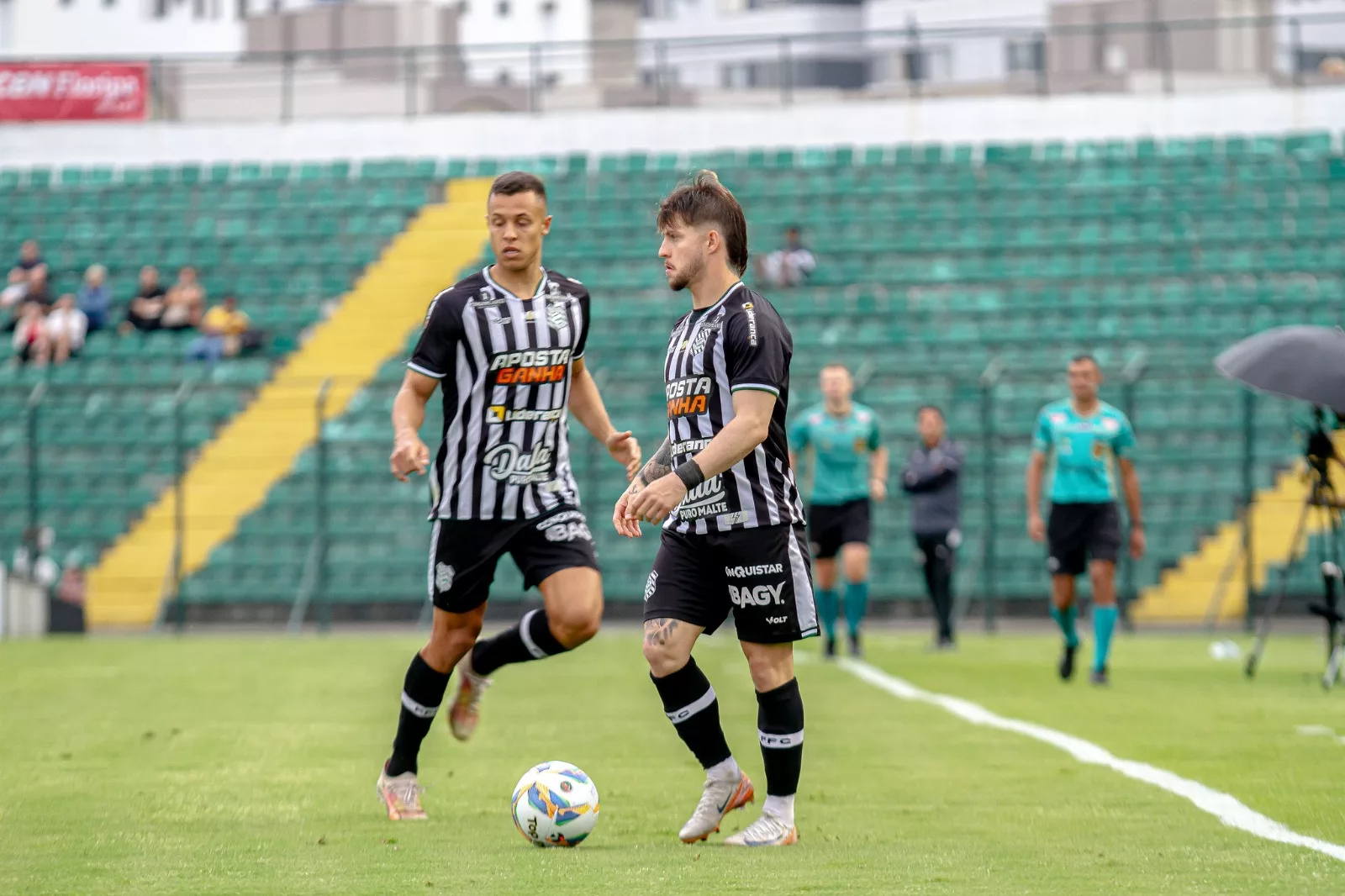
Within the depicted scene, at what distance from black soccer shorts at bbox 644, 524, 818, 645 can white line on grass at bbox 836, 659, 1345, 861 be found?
1559mm

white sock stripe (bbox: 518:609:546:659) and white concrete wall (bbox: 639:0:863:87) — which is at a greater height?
white concrete wall (bbox: 639:0:863:87)

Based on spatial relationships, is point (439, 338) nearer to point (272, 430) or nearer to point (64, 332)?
point (272, 430)

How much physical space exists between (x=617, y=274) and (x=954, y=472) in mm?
9086

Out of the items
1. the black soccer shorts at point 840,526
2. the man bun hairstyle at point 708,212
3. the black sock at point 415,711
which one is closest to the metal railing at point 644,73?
the black soccer shorts at point 840,526

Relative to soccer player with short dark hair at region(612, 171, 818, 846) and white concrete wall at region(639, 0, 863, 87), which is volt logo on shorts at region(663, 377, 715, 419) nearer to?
soccer player with short dark hair at region(612, 171, 818, 846)

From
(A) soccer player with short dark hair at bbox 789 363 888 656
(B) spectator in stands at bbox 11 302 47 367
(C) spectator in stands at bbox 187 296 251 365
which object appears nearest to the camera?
(A) soccer player with short dark hair at bbox 789 363 888 656

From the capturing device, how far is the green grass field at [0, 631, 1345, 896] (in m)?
4.88

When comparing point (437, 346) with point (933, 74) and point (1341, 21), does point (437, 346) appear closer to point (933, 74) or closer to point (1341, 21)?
point (1341, 21)

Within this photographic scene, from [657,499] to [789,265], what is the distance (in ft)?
59.3

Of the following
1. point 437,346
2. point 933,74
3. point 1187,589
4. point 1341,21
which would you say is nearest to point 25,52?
point 933,74

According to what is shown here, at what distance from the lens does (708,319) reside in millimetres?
5465

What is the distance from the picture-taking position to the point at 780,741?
216 inches

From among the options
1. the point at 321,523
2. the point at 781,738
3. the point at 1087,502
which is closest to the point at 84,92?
the point at 321,523

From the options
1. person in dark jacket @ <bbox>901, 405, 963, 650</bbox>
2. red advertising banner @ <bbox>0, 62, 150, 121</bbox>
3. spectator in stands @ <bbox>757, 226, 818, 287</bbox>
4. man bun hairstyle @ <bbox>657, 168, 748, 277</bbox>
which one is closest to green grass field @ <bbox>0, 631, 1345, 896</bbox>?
man bun hairstyle @ <bbox>657, 168, 748, 277</bbox>
